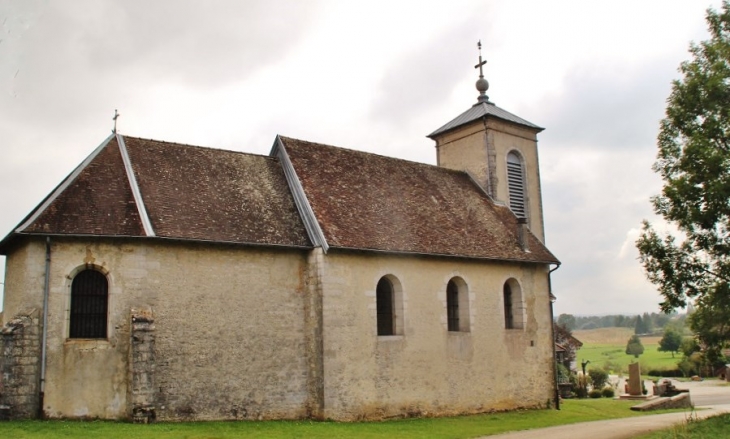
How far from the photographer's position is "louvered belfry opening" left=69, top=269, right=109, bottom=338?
60.6ft

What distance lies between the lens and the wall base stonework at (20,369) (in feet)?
56.1

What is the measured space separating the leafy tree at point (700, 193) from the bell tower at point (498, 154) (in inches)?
449

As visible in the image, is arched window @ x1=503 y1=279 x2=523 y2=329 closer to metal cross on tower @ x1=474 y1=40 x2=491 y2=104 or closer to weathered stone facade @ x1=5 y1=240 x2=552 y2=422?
weathered stone facade @ x1=5 y1=240 x2=552 y2=422

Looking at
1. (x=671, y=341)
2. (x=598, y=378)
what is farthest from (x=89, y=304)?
(x=671, y=341)

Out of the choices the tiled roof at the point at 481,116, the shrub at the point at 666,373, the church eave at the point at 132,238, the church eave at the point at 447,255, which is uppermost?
the tiled roof at the point at 481,116

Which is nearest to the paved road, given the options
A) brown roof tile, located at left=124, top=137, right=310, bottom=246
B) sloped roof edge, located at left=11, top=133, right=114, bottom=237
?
brown roof tile, located at left=124, top=137, right=310, bottom=246

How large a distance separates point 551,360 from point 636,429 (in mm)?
7965

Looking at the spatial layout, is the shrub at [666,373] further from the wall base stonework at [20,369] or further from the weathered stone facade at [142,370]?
the wall base stonework at [20,369]

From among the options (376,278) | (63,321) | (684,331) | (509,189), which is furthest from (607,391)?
(684,331)

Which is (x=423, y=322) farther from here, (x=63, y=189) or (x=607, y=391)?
(x=607, y=391)

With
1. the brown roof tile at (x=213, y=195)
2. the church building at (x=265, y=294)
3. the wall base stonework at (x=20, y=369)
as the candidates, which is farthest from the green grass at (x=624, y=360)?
the wall base stonework at (x=20, y=369)

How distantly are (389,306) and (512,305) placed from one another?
6.44 metres

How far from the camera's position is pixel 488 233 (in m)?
27.1

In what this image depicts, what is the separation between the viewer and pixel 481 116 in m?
30.8
